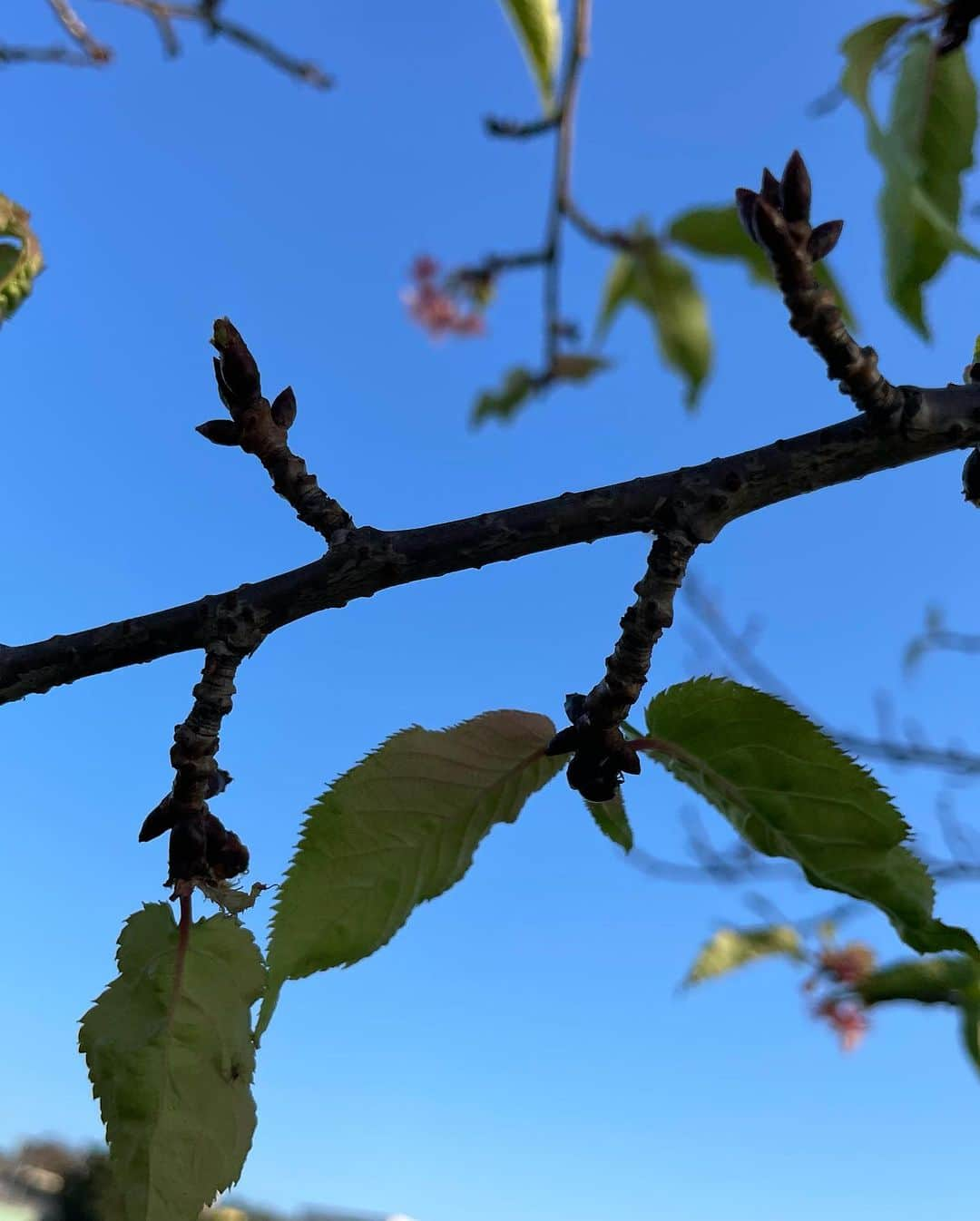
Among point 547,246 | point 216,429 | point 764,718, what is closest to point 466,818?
point 764,718

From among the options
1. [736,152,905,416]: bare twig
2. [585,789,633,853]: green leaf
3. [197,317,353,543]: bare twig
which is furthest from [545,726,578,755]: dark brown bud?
[736,152,905,416]: bare twig

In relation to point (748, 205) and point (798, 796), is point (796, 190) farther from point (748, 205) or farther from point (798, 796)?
point (798, 796)

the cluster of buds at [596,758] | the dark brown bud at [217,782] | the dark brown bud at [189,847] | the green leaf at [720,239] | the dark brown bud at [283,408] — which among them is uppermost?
the green leaf at [720,239]

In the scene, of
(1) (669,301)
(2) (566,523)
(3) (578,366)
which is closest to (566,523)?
(2) (566,523)

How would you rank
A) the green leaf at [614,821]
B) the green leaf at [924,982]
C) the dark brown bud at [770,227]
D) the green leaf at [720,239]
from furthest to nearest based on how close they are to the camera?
the green leaf at [720,239] < the green leaf at [924,982] < the green leaf at [614,821] < the dark brown bud at [770,227]

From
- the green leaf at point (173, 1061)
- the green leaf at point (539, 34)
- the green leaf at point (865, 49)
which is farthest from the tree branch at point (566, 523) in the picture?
the green leaf at point (539, 34)

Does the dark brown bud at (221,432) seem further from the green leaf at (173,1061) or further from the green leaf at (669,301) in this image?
the green leaf at (669,301)

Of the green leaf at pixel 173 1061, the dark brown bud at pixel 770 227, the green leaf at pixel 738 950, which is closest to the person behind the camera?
the dark brown bud at pixel 770 227

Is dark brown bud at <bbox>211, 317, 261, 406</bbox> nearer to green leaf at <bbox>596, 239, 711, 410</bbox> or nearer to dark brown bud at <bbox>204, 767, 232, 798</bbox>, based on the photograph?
dark brown bud at <bbox>204, 767, 232, 798</bbox>
